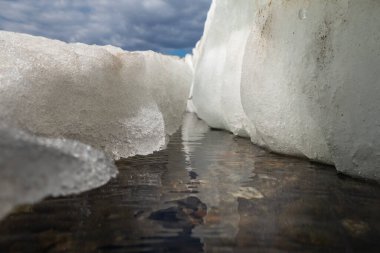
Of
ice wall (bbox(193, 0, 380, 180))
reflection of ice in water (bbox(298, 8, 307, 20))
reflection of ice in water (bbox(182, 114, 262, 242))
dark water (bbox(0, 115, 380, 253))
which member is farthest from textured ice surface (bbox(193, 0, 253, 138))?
dark water (bbox(0, 115, 380, 253))

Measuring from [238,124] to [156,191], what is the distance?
3111 mm

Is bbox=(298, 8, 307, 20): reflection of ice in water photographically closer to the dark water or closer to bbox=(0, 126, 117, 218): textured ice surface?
the dark water

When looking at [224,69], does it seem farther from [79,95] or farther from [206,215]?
[206,215]

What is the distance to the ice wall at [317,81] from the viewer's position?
3002mm

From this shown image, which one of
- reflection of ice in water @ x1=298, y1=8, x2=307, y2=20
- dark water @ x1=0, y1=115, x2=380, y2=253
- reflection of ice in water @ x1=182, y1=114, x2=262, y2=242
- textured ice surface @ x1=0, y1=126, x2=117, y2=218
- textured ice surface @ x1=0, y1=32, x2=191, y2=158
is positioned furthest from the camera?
reflection of ice in water @ x1=298, y1=8, x2=307, y2=20

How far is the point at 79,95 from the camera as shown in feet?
11.2

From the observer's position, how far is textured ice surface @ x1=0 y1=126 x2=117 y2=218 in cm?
128

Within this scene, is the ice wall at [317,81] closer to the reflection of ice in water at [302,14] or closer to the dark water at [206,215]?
the reflection of ice in water at [302,14]

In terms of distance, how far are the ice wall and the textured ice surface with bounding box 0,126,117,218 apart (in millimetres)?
2044

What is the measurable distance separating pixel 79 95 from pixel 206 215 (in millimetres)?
1705

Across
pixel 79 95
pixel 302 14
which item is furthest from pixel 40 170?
pixel 302 14

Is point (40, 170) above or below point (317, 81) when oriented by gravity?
below

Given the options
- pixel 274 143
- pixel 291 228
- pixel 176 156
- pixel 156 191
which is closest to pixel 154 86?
pixel 176 156

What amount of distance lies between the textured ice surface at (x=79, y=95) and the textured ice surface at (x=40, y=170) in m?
1.03
